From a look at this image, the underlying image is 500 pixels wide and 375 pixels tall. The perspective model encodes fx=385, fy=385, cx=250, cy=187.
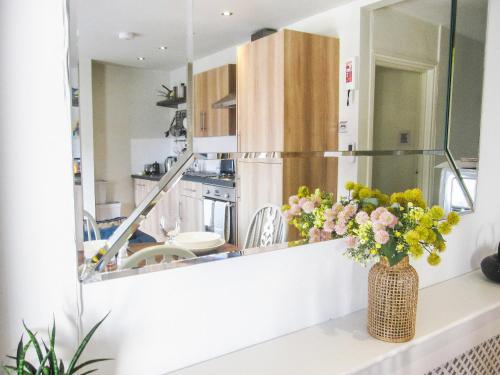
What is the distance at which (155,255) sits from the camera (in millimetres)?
1057

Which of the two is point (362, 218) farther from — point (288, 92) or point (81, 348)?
point (81, 348)

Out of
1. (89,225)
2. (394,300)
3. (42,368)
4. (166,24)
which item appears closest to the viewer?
(42,368)

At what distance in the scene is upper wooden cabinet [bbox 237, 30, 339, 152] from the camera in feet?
4.01

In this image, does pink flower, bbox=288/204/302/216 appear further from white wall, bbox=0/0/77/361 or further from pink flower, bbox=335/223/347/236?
white wall, bbox=0/0/77/361

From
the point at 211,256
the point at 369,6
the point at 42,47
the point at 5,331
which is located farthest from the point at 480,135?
the point at 5,331

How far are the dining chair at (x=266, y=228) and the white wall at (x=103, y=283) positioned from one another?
52 millimetres

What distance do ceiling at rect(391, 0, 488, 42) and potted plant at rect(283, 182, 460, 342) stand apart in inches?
32.9

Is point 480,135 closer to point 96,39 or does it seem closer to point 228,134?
point 228,134

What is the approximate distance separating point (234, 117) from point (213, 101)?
102mm

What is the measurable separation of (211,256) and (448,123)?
53.1 inches

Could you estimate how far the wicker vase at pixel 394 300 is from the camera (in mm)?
1218

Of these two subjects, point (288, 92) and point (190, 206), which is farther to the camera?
point (288, 92)

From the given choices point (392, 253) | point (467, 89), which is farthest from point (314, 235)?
point (467, 89)

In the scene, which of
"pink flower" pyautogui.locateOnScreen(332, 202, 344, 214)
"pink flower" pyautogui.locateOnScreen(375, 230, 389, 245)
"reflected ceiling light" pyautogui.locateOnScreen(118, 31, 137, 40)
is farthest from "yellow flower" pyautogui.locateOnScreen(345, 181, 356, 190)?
"reflected ceiling light" pyautogui.locateOnScreen(118, 31, 137, 40)
